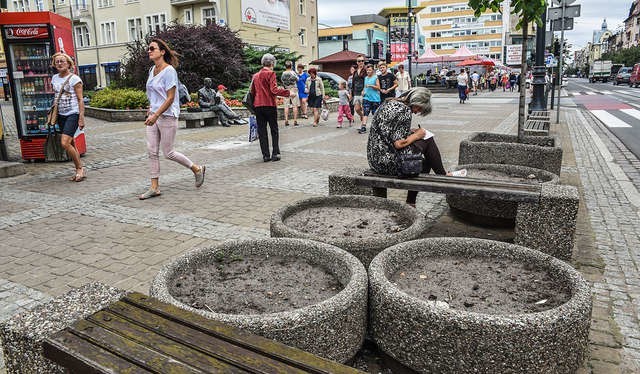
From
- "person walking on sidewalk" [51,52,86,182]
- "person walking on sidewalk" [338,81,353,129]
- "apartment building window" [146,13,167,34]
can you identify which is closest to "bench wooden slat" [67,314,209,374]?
"person walking on sidewalk" [51,52,86,182]

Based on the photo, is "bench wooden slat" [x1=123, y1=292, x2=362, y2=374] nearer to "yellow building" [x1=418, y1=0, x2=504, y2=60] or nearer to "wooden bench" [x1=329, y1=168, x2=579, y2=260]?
"wooden bench" [x1=329, y1=168, x2=579, y2=260]

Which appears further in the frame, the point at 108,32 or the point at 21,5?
the point at 21,5

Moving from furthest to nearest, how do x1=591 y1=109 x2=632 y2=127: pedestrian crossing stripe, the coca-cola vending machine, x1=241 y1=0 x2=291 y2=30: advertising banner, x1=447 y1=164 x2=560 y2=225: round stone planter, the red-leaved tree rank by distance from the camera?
x1=241 y1=0 x2=291 y2=30: advertising banner, the red-leaved tree, x1=591 y1=109 x2=632 y2=127: pedestrian crossing stripe, the coca-cola vending machine, x1=447 y1=164 x2=560 y2=225: round stone planter

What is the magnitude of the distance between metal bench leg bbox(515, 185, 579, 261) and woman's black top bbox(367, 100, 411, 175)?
125cm

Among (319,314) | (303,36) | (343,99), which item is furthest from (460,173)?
(303,36)

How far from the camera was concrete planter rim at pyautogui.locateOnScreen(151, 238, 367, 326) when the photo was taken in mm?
2156

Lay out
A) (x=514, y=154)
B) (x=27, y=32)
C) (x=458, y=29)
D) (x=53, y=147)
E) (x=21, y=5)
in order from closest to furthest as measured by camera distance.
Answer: (x=514, y=154) < (x=53, y=147) < (x=27, y=32) < (x=21, y=5) < (x=458, y=29)

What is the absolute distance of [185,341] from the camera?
73.7 inches

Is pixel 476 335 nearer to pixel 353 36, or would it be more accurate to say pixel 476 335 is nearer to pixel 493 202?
pixel 493 202

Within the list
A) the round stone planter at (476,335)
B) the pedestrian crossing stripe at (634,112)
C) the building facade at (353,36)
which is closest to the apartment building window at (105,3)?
the building facade at (353,36)

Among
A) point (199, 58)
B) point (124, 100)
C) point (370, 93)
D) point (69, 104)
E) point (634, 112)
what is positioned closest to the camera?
point (69, 104)

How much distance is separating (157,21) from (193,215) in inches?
1484

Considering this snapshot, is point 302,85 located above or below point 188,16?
below

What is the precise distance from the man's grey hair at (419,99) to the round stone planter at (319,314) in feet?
7.38
